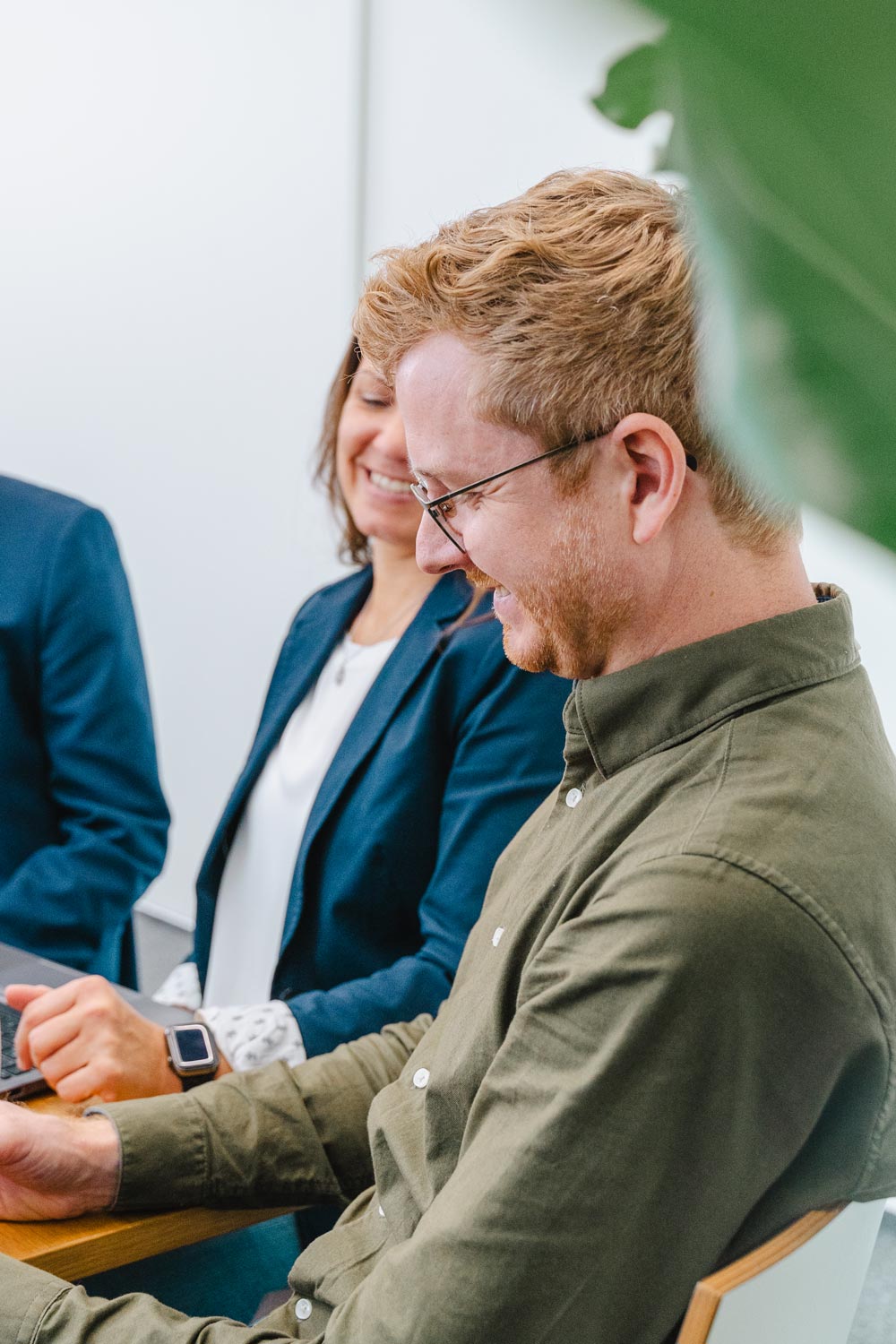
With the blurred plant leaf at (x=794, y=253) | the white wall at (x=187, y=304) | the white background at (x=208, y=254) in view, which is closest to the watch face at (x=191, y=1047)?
the blurred plant leaf at (x=794, y=253)

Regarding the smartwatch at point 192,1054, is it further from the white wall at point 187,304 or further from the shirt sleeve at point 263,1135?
the white wall at point 187,304

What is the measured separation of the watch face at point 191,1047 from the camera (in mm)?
1196

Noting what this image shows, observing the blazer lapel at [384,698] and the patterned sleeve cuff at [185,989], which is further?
the patterned sleeve cuff at [185,989]

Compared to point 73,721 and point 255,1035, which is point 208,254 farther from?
point 255,1035

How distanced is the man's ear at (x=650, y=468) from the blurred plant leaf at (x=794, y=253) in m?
0.65

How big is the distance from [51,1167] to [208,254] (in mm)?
2634

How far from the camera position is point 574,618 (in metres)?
0.84

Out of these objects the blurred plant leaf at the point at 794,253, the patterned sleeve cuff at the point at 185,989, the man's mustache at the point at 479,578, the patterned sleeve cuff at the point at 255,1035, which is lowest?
the patterned sleeve cuff at the point at 185,989

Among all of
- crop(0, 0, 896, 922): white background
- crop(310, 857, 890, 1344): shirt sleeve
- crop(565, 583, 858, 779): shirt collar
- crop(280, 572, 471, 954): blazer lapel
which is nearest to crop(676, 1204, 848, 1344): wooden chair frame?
crop(310, 857, 890, 1344): shirt sleeve

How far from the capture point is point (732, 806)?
2.27 ft

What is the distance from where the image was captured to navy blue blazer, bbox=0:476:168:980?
1.74 m

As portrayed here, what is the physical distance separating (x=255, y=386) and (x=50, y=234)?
0.88 m

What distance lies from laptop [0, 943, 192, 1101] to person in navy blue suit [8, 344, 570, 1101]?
2 cm

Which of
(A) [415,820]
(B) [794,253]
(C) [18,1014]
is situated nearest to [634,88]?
(B) [794,253]
